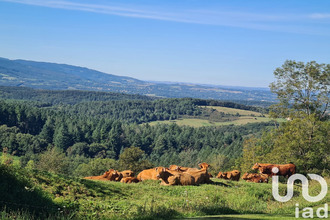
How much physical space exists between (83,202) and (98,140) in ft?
453

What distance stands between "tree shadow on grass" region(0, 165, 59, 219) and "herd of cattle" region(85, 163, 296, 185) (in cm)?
869

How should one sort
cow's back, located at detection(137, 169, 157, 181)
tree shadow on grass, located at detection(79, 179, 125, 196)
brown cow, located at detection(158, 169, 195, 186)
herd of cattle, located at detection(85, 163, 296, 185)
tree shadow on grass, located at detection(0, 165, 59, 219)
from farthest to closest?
1. cow's back, located at detection(137, 169, 157, 181)
2. herd of cattle, located at detection(85, 163, 296, 185)
3. brown cow, located at detection(158, 169, 195, 186)
4. tree shadow on grass, located at detection(79, 179, 125, 196)
5. tree shadow on grass, located at detection(0, 165, 59, 219)

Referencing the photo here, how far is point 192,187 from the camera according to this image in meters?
18.0

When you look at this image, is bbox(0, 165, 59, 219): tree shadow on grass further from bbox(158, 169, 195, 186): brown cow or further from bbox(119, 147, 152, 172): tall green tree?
bbox(119, 147, 152, 172): tall green tree

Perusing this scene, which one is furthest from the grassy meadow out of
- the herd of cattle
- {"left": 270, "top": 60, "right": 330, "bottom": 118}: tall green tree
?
{"left": 270, "top": 60, "right": 330, "bottom": 118}: tall green tree

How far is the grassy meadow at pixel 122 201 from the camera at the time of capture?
10469mm

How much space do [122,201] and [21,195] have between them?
4159mm

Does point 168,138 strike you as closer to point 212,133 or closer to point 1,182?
point 212,133

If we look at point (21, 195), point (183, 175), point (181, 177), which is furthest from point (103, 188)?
point (183, 175)

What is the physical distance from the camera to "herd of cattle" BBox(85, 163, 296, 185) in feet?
63.2

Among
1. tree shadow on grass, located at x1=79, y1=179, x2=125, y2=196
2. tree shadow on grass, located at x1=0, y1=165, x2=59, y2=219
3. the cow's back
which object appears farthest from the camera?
the cow's back

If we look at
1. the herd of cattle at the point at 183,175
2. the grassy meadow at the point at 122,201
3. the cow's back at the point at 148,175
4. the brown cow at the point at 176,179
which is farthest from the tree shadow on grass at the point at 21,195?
the cow's back at the point at 148,175

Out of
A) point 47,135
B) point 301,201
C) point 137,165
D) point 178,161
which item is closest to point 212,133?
point 178,161

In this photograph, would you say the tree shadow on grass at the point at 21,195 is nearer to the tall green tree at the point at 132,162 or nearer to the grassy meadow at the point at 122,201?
the grassy meadow at the point at 122,201
